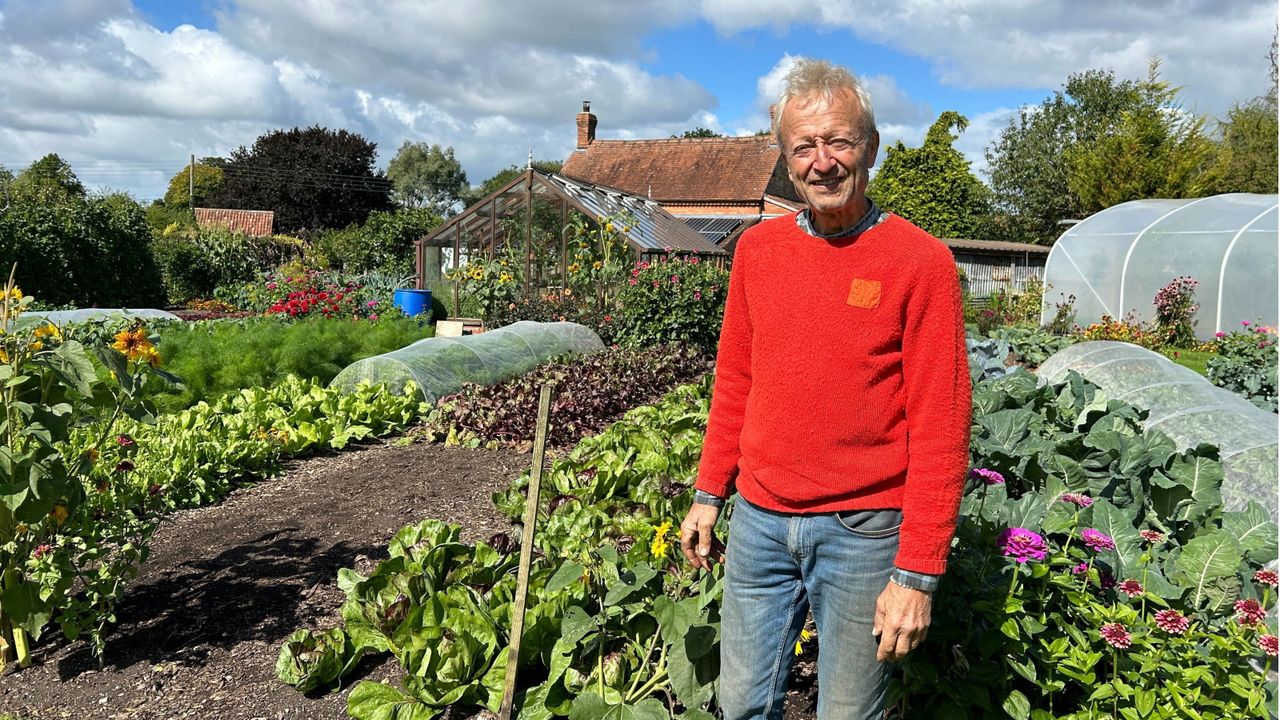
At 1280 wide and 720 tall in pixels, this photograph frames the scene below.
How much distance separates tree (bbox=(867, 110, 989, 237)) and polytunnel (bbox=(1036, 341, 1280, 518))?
2275 cm

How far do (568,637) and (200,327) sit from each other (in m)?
7.73

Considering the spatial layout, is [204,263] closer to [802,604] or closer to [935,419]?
[802,604]

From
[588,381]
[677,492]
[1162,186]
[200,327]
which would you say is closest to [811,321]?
[677,492]

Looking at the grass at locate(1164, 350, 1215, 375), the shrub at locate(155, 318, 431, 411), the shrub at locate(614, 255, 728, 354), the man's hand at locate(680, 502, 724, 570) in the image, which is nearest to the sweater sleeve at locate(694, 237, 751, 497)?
the man's hand at locate(680, 502, 724, 570)

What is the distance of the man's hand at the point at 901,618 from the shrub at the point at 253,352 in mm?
6042

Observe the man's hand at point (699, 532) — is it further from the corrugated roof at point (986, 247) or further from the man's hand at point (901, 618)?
the corrugated roof at point (986, 247)

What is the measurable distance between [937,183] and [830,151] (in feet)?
93.1

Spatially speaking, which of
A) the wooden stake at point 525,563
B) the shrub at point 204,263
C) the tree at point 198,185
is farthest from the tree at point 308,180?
the wooden stake at point 525,563

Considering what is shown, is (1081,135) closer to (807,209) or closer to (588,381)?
(588,381)

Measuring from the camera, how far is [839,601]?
166 cm

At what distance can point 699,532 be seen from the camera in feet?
6.54

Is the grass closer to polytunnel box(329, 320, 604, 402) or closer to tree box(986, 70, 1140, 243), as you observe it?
polytunnel box(329, 320, 604, 402)

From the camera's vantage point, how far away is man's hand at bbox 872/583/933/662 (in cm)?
155

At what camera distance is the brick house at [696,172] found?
30344 mm
